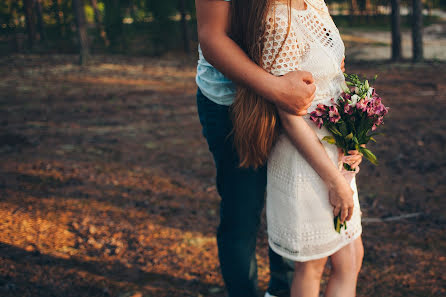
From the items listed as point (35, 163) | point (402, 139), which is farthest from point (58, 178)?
point (402, 139)

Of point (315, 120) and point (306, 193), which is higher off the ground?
point (315, 120)

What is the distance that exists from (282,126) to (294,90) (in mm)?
194

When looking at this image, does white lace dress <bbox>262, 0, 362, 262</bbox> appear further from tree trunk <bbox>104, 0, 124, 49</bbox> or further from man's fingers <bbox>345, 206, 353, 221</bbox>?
tree trunk <bbox>104, 0, 124, 49</bbox>

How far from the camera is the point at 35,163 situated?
429 centimetres

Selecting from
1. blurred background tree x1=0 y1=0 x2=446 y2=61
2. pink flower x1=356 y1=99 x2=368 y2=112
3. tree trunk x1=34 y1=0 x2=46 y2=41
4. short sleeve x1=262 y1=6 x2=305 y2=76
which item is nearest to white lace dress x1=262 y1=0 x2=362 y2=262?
short sleeve x1=262 y1=6 x2=305 y2=76

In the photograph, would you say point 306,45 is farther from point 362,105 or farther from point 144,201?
point 144,201

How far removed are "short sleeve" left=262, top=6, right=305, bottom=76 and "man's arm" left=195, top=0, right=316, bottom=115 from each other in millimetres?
35

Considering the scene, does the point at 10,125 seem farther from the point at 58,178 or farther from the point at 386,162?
the point at 386,162

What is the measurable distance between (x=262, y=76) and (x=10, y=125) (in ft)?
17.0

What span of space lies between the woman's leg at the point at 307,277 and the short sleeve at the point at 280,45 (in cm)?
79

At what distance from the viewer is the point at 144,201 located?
12.0 ft

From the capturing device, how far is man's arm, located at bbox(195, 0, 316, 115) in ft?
4.84

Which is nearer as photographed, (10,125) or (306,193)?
(306,193)

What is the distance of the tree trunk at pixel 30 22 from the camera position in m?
12.3
